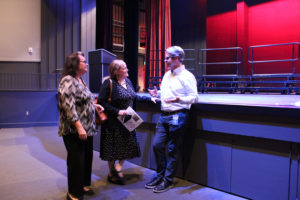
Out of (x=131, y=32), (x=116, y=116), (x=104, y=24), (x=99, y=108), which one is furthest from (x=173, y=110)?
(x=104, y=24)

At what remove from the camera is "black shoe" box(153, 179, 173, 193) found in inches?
98.3

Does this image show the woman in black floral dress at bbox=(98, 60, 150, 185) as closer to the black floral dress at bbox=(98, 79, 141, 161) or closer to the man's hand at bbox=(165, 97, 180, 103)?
the black floral dress at bbox=(98, 79, 141, 161)

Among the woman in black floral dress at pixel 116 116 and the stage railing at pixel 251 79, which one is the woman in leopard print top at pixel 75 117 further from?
the stage railing at pixel 251 79

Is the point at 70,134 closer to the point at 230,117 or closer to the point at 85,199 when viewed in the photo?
the point at 85,199

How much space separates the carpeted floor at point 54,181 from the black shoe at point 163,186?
0.15 ft

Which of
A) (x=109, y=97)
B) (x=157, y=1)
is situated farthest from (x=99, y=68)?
(x=157, y=1)

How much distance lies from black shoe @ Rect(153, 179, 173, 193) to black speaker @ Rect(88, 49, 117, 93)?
2.49 metres

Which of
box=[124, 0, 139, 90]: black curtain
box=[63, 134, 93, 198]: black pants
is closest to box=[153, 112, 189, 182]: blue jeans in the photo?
box=[63, 134, 93, 198]: black pants

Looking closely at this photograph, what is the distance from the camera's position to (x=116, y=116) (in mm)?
2594

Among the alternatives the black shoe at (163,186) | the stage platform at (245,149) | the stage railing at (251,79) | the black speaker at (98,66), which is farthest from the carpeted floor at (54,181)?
the stage railing at (251,79)

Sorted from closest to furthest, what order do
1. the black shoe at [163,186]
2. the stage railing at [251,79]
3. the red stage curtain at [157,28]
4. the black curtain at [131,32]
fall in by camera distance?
1. the black shoe at [163,186]
2. the black curtain at [131,32]
3. the stage railing at [251,79]
4. the red stage curtain at [157,28]

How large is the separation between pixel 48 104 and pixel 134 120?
15.7 ft

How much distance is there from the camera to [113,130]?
262cm

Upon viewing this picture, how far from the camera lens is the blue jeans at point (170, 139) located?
248 cm
